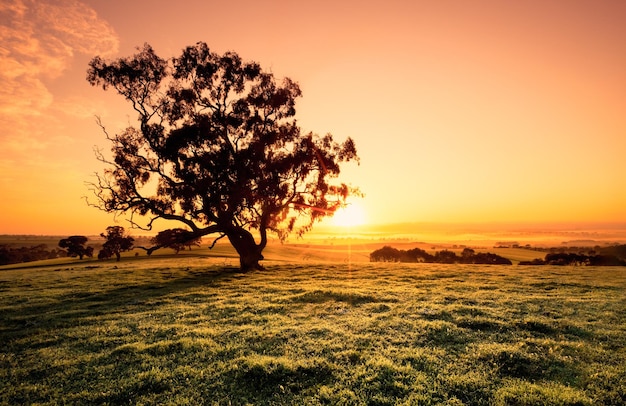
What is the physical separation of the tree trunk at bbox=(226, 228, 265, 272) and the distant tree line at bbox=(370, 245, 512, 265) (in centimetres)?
2620

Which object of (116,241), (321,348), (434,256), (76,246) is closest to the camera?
(321,348)

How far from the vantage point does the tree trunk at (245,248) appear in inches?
1497

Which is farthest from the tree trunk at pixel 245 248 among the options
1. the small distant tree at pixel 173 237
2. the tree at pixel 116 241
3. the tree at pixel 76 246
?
the tree at pixel 76 246

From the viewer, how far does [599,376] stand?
31.3 ft

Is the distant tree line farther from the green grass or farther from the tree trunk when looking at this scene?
the green grass

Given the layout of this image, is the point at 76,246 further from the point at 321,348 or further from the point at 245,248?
the point at 321,348

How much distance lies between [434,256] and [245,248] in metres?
34.5

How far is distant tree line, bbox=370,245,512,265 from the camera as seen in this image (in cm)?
5412

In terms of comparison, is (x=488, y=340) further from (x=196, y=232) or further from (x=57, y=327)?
(x=196, y=232)

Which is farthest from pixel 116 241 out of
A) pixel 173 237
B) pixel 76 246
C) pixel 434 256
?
pixel 434 256

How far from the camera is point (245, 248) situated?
38.6m

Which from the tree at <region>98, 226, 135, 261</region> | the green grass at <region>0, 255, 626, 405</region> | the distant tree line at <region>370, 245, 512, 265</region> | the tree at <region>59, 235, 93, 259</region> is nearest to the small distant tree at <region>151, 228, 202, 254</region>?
the tree at <region>98, 226, 135, 261</region>

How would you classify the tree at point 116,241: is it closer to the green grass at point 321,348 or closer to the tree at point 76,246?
the green grass at point 321,348

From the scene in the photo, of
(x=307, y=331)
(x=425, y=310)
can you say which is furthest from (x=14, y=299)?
(x=425, y=310)
